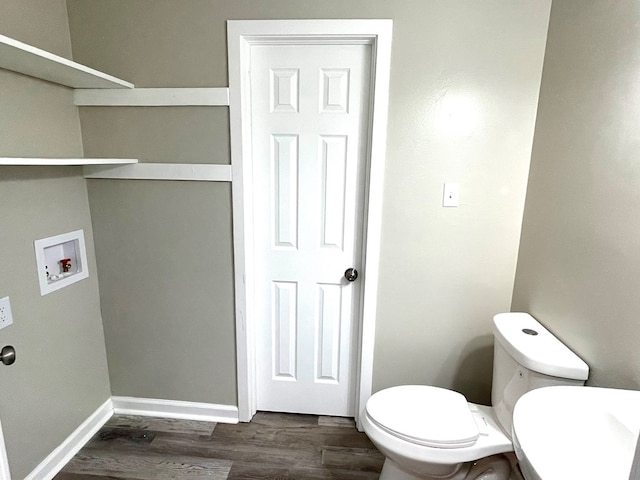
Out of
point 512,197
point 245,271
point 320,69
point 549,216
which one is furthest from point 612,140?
point 245,271

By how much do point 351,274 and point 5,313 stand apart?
1478 mm

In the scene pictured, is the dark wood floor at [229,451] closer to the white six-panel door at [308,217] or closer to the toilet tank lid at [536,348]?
the white six-panel door at [308,217]

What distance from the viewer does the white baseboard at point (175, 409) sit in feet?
6.64

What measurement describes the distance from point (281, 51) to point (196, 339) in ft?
5.05

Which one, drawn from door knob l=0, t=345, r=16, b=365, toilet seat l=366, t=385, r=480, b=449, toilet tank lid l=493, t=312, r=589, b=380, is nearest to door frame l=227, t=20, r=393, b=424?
toilet seat l=366, t=385, r=480, b=449

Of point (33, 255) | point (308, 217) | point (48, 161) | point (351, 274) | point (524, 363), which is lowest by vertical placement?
point (524, 363)

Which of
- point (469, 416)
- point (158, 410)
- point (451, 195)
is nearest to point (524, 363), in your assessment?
point (469, 416)

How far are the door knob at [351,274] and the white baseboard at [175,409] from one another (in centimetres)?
98

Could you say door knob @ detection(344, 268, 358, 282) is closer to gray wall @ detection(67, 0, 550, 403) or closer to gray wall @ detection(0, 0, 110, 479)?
gray wall @ detection(67, 0, 550, 403)

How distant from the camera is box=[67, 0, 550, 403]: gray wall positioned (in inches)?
62.7

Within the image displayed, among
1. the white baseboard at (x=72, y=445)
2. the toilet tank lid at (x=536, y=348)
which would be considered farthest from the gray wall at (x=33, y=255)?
the toilet tank lid at (x=536, y=348)

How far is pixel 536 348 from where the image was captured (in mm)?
1333

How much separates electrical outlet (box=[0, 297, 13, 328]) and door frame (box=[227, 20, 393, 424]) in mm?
911

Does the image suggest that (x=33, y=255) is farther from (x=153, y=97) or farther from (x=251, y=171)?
(x=251, y=171)
